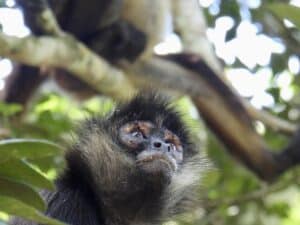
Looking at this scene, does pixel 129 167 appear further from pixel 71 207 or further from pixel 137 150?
pixel 71 207

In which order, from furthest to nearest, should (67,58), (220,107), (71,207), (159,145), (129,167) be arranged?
(220,107) → (67,58) → (129,167) → (159,145) → (71,207)

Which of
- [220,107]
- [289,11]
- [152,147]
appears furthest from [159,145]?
[220,107]

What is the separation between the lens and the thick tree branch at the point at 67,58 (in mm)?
4566

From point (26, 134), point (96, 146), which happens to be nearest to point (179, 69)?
point (26, 134)

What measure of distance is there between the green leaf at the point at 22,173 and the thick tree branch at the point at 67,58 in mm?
1769

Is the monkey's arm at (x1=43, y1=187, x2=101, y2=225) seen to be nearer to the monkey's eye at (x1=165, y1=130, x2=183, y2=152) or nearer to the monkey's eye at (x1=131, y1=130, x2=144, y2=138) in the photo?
the monkey's eye at (x1=131, y1=130, x2=144, y2=138)

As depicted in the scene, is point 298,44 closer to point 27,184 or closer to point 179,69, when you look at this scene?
point 179,69

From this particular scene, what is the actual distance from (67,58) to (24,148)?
2520 mm

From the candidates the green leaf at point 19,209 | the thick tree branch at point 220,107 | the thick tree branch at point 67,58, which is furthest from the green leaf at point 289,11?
the thick tree branch at point 220,107

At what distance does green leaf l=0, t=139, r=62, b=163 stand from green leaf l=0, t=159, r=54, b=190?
0.03 m

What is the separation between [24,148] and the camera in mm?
2604

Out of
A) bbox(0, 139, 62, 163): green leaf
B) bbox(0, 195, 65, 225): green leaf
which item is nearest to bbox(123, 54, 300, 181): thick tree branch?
bbox(0, 139, 62, 163): green leaf

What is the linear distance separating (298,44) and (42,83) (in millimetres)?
2121

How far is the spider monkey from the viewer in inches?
143
